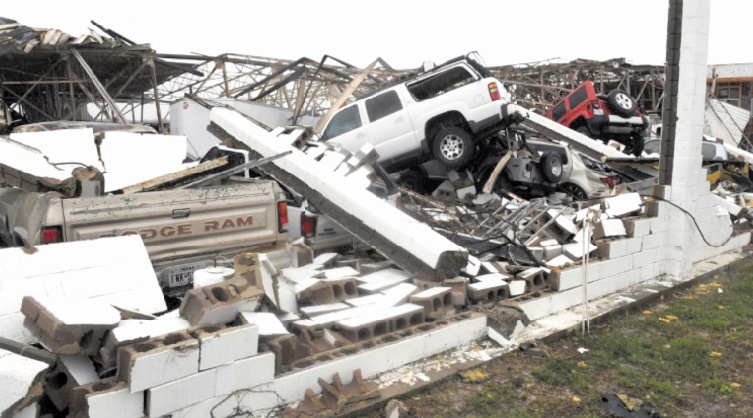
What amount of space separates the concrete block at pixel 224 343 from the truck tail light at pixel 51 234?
1597 millimetres

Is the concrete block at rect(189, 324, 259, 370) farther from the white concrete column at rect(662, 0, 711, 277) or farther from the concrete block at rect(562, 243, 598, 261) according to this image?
the white concrete column at rect(662, 0, 711, 277)

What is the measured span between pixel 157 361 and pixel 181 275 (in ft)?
5.50

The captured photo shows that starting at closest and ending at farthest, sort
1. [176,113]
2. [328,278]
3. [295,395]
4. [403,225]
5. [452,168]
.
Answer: [295,395] → [328,278] → [403,225] → [452,168] → [176,113]

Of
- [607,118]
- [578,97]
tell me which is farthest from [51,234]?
[578,97]

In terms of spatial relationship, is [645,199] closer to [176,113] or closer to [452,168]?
[452,168]

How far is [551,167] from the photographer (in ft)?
34.1

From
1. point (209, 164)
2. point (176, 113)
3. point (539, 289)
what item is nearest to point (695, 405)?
point (539, 289)

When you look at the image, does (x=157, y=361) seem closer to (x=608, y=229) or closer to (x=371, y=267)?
(x=371, y=267)

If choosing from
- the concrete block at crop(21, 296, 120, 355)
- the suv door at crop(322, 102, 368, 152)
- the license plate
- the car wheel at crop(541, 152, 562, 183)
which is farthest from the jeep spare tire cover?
the concrete block at crop(21, 296, 120, 355)

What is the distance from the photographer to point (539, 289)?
5.83 m

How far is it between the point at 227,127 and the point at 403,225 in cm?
356

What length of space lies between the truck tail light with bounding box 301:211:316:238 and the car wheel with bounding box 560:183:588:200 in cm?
650

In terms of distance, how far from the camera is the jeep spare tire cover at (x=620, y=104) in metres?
15.1

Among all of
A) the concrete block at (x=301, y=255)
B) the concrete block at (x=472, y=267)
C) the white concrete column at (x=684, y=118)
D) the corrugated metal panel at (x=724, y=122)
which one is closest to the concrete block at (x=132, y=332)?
the concrete block at (x=301, y=255)
